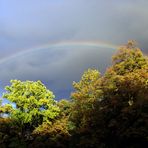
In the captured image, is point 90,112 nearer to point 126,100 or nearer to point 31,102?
point 126,100

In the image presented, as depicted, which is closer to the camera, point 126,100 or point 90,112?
point 126,100

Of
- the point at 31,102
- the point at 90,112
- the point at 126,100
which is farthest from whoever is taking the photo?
the point at 31,102

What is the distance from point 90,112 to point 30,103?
32.9 ft

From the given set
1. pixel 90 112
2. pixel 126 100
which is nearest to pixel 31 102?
pixel 90 112

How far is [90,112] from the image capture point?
45.4 m

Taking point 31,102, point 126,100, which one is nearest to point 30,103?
point 31,102

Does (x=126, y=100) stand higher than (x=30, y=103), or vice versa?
(x=30, y=103)

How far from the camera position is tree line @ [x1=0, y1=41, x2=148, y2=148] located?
4175 cm

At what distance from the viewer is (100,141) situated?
4425 cm

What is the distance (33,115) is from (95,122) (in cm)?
1039

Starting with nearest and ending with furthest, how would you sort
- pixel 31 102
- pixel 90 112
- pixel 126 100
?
pixel 126 100, pixel 90 112, pixel 31 102

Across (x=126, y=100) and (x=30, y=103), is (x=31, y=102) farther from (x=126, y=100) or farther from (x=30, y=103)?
(x=126, y=100)

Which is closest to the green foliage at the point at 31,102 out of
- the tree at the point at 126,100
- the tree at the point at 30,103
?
the tree at the point at 30,103

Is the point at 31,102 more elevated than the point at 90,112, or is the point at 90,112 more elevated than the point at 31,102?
the point at 31,102
